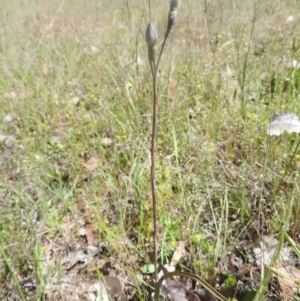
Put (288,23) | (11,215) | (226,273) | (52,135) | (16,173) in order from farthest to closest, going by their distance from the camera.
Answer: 1. (288,23)
2. (52,135)
3. (16,173)
4. (11,215)
5. (226,273)

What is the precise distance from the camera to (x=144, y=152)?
144 centimetres

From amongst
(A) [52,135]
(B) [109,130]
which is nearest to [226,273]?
(B) [109,130]

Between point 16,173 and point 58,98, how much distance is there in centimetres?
74

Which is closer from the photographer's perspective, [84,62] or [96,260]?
[96,260]

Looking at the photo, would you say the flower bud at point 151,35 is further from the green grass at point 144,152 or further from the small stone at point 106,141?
the small stone at point 106,141

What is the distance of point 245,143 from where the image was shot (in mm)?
1346

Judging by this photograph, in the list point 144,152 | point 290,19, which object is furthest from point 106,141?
point 290,19

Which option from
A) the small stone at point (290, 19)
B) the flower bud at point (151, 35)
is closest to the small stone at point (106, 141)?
the flower bud at point (151, 35)

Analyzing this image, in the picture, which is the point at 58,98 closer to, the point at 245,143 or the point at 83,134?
the point at 83,134

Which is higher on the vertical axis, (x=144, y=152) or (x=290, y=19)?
(x=290, y=19)

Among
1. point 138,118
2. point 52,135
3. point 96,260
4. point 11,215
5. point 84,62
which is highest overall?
point 84,62

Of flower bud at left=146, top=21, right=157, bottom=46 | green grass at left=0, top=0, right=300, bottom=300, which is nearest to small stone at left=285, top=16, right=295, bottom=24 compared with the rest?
green grass at left=0, top=0, right=300, bottom=300

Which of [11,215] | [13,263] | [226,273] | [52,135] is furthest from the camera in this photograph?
[52,135]

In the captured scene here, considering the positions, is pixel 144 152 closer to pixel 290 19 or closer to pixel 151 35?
pixel 151 35
